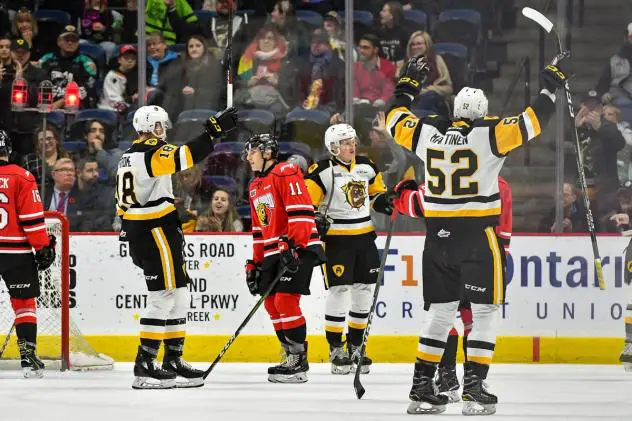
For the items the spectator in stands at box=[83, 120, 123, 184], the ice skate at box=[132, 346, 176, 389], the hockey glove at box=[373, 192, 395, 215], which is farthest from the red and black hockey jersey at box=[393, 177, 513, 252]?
the spectator in stands at box=[83, 120, 123, 184]

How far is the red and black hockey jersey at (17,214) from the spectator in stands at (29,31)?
2.54 m

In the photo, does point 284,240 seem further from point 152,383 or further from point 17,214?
point 17,214

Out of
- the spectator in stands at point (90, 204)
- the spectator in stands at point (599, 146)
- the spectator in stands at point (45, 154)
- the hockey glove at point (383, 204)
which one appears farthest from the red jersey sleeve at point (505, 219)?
the spectator in stands at point (45, 154)

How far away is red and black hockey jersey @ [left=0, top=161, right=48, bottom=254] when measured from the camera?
6.95 metres

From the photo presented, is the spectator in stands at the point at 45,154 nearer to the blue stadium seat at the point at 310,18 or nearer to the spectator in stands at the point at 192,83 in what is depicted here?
the spectator in stands at the point at 192,83

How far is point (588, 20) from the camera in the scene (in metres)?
8.43

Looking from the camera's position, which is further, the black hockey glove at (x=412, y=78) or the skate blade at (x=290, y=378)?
the skate blade at (x=290, y=378)

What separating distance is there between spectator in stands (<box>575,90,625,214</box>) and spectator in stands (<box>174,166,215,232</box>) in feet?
8.49

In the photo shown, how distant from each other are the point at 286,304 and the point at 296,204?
0.56 metres

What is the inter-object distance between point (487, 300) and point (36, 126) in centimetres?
459

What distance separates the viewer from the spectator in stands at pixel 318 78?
855cm

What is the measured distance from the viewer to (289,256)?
6.49 meters

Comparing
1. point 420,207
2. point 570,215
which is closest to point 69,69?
point 570,215

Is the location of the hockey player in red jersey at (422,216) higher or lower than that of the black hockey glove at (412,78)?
lower
